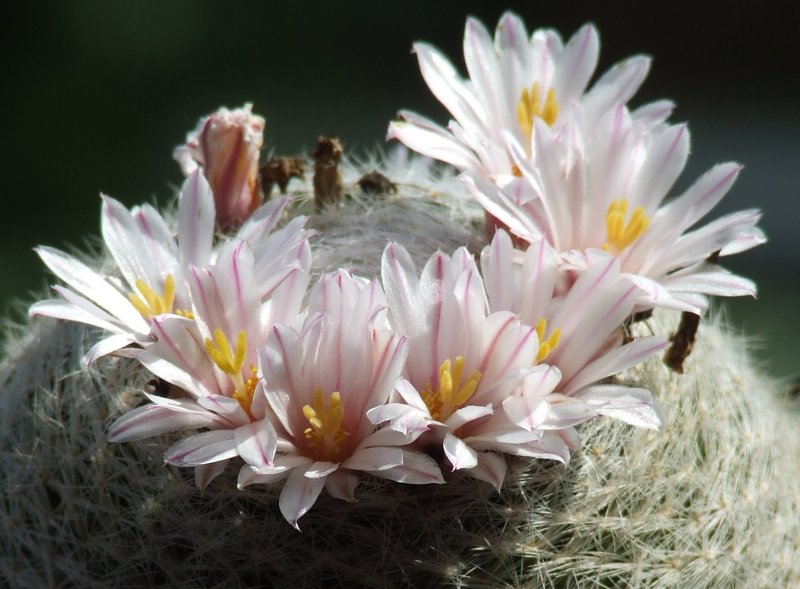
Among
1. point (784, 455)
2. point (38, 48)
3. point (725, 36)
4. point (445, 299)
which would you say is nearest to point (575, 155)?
point (445, 299)

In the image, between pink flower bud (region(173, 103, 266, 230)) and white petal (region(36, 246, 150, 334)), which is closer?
white petal (region(36, 246, 150, 334))

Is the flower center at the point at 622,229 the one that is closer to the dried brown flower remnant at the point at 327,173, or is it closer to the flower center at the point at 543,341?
the flower center at the point at 543,341

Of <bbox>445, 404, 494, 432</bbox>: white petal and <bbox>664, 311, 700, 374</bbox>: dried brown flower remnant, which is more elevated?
<bbox>445, 404, 494, 432</bbox>: white petal

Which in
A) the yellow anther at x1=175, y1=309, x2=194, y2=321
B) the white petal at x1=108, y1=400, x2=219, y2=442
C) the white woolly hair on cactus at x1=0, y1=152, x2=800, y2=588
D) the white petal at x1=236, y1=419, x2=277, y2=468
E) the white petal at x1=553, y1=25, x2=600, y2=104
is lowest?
the white woolly hair on cactus at x1=0, y1=152, x2=800, y2=588

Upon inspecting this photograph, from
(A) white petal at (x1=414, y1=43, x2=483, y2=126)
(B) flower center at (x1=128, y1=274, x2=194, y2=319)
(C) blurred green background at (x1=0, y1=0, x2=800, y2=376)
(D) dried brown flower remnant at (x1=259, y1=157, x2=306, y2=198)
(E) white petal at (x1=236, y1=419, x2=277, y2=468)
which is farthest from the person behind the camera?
(C) blurred green background at (x1=0, y1=0, x2=800, y2=376)

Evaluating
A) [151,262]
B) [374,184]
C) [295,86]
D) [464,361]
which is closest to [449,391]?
[464,361]

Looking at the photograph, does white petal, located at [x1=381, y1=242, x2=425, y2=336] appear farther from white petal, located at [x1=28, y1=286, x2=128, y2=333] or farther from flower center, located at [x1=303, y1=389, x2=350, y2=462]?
white petal, located at [x1=28, y1=286, x2=128, y2=333]

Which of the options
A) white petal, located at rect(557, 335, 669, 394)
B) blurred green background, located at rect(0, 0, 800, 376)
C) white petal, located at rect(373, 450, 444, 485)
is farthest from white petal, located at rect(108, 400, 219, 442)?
blurred green background, located at rect(0, 0, 800, 376)
